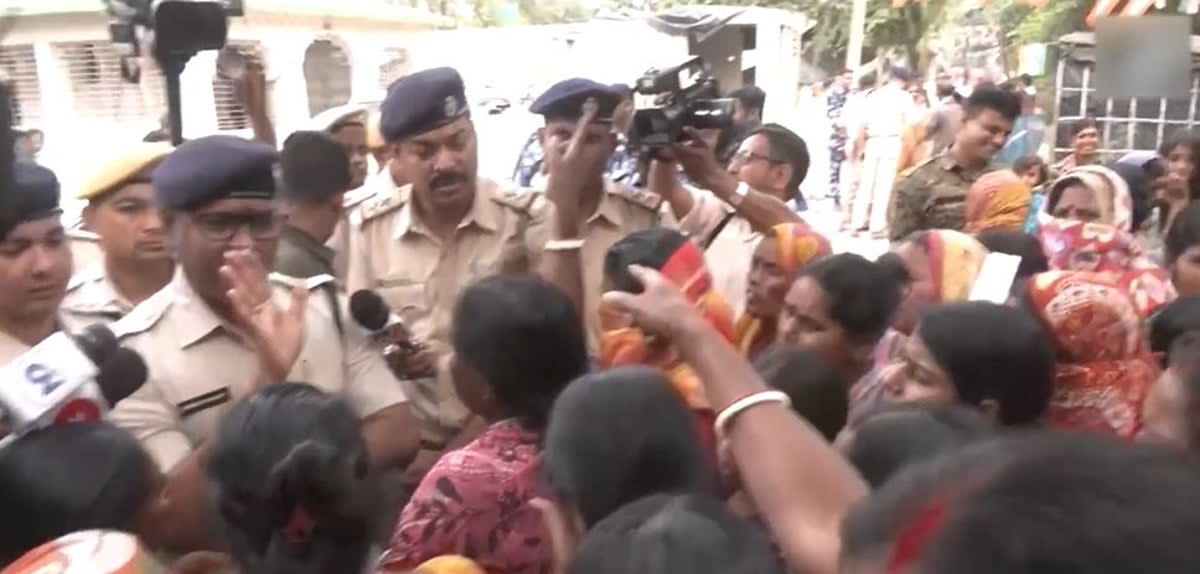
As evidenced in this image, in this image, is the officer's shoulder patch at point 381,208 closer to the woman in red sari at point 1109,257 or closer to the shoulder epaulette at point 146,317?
the shoulder epaulette at point 146,317

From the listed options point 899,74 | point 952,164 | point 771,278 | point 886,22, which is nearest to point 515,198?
point 771,278

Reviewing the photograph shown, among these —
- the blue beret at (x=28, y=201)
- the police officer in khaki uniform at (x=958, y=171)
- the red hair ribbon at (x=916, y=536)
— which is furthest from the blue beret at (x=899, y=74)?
the red hair ribbon at (x=916, y=536)

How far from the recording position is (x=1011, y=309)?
1.91 meters

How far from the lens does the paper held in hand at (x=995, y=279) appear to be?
7.70 feet

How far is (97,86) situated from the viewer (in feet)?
30.6

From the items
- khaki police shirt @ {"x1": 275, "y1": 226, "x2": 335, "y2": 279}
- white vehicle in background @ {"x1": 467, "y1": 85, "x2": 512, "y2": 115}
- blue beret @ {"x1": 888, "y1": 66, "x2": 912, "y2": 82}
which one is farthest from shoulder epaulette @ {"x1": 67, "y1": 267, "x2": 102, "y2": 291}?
blue beret @ {"x1": 888, "y1": 66, "x2": 912, "y2": 82}

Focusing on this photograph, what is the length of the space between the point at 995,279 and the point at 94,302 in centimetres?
199

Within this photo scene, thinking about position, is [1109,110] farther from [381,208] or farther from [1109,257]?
[381,208]

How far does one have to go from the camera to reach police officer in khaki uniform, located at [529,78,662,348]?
259 cm

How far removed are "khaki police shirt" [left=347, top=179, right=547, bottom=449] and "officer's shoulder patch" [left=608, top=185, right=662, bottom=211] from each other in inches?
8.2

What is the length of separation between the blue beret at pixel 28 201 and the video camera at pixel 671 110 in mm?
1465

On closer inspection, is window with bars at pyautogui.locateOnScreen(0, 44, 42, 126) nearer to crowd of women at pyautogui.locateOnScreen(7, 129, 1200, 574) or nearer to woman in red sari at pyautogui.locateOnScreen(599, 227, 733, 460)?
woman in red sari at pyautogui.locateOnScreen(599, 227, 733, 460)

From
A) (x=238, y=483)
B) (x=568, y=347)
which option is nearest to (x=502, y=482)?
(x=568, y=347)

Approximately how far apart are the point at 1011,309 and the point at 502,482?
0.93 meters
